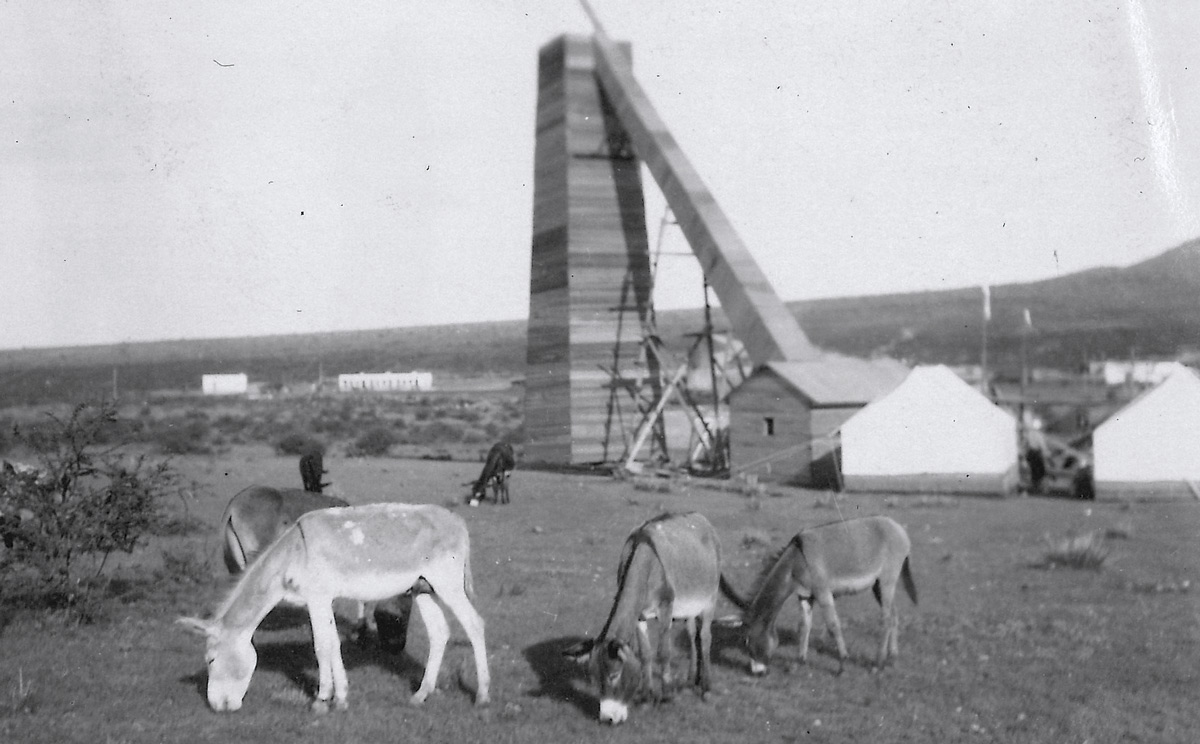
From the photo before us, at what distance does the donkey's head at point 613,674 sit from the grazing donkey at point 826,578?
2.21 meters

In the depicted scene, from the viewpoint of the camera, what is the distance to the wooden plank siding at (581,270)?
3284cm

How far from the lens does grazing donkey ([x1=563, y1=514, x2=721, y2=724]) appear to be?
8.80 metres

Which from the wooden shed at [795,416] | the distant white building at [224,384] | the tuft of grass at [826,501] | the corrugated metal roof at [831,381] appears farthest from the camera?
the distant white building at [224,384]

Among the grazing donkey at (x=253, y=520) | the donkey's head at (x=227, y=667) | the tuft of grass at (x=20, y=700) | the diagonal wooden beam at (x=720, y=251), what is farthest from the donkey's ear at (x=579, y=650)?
the diagonal wooden beam at (x=720, y=251)

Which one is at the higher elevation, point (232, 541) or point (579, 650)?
point (232, 541)

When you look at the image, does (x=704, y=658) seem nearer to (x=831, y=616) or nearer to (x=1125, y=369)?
(x=831, y=616)

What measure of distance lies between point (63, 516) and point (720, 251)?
19027mm

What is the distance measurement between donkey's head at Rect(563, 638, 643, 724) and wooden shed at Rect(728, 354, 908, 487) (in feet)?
63.6

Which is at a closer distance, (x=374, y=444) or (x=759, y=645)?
(x=759, y=645)

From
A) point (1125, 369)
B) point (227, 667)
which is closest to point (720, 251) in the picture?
point (227, 667)

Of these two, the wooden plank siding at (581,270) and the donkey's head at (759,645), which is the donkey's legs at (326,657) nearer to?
the donkey's head at (759,645)

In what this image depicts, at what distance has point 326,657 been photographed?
9.22 metres

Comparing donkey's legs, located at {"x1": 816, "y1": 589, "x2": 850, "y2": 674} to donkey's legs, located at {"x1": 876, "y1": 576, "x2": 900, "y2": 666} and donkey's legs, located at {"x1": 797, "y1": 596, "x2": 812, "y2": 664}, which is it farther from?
donkey's legs, located at {"x1": 876, "y1": 576, "x2": 900, "y2": 666}

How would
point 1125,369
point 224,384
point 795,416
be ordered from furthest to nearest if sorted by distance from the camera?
point 224,384 → point 1125,369 → point 795,416
